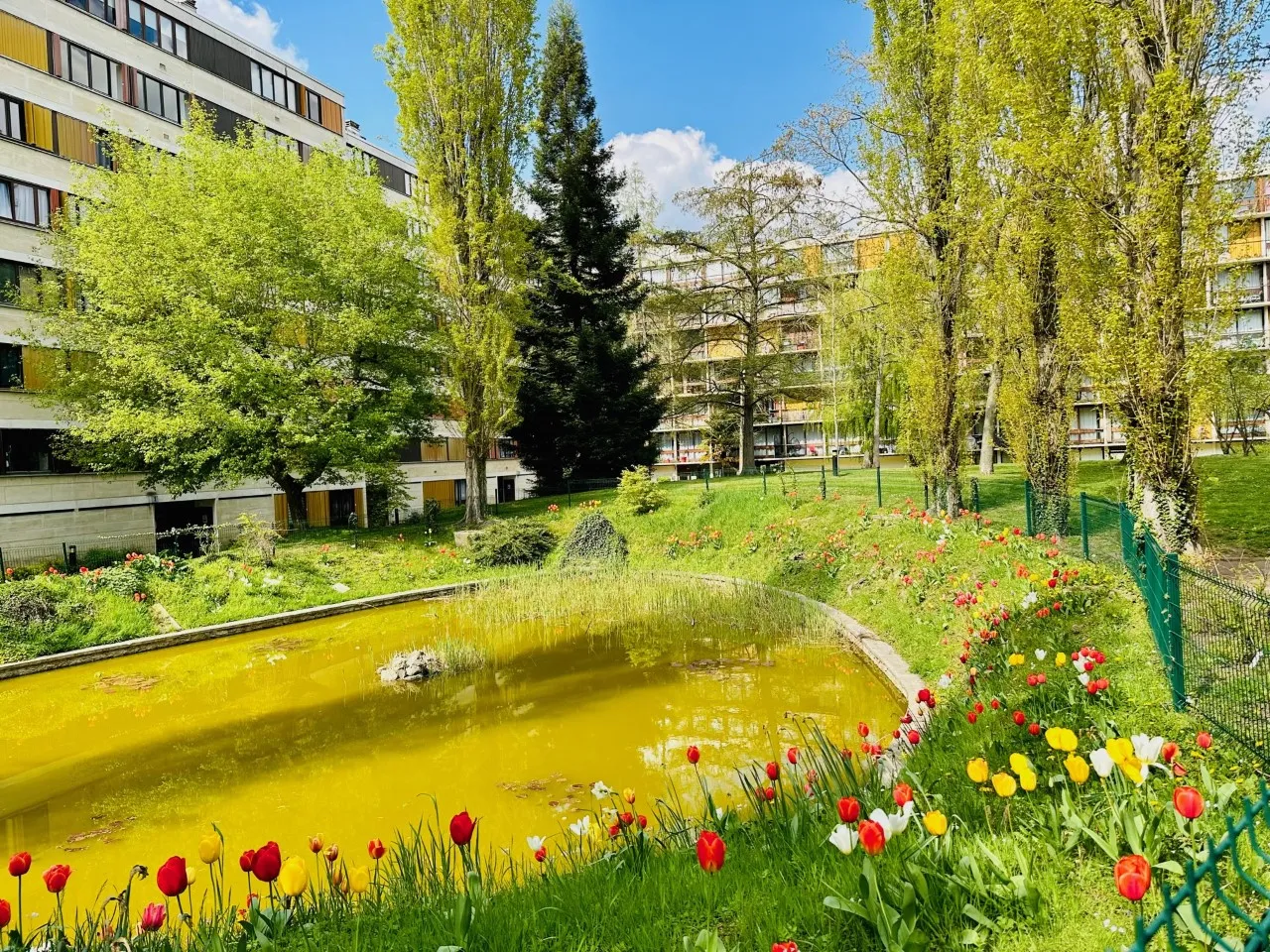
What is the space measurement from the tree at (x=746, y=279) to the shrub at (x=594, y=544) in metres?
12.6

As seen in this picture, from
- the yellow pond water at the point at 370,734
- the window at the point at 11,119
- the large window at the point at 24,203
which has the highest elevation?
the window at the point at 11,119

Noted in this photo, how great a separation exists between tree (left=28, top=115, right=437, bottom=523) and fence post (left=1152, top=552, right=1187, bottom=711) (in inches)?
700

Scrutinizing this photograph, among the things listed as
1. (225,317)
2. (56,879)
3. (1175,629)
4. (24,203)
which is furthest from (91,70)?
(1175,629)

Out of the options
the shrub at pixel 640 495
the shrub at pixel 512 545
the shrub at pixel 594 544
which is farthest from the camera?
the shrub at pixel 640 495

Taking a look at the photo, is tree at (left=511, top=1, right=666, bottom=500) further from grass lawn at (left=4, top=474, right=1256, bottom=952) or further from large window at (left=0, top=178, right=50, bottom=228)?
grass lawn at (left=4, top=474, right=1256, bottom=952)

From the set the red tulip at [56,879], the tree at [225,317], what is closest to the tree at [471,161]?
the tree at [225,317]

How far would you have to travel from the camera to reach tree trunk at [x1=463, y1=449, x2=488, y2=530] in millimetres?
20391

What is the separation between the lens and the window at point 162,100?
23.4m

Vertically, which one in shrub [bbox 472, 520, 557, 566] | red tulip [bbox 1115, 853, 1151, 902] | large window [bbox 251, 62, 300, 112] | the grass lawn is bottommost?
shrub [bbox 472, 520, 557, 566]

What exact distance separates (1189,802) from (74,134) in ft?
95.5

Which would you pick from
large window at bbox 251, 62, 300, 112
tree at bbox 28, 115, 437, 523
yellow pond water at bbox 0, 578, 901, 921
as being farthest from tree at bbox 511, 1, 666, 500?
yellow pond water at bbox 0, 578, 901, 921

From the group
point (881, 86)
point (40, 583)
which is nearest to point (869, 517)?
point (881, 86)

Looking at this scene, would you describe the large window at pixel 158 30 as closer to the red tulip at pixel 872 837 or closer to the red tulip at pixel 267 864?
the red tulip at pixel 267 864

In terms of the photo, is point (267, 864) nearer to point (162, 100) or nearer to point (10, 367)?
point (10, 367)
